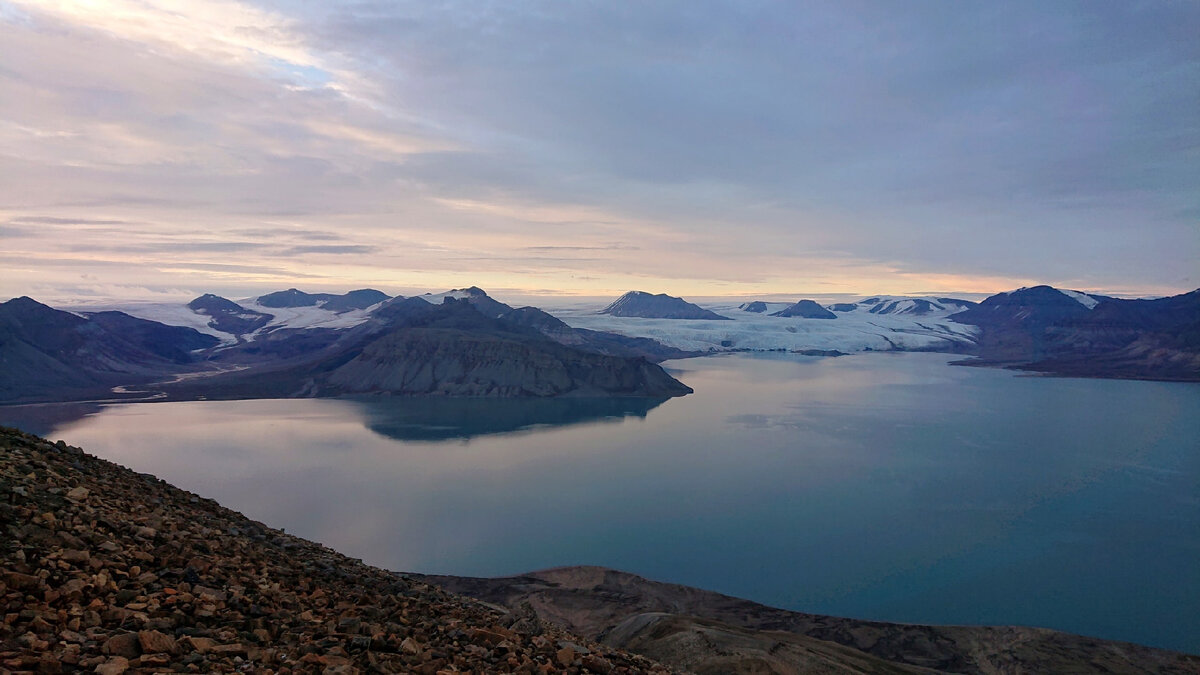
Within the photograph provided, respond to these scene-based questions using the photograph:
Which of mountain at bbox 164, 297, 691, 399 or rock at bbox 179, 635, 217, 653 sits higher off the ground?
rock at bbox 179, 635, 217, 653

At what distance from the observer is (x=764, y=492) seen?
43.9 meters

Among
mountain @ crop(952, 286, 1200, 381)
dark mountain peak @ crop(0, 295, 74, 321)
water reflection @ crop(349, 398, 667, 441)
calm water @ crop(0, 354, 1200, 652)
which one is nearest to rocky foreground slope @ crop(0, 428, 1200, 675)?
calm water @ crop(0, 354, 1200, 652)

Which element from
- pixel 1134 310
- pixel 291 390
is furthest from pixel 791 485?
pixel 1134 310

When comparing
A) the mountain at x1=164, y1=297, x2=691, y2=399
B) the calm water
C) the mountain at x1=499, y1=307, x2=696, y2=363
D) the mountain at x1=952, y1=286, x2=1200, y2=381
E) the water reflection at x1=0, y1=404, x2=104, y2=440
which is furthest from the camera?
the mountain at x1=499, y1=307, x2=696, y2=363

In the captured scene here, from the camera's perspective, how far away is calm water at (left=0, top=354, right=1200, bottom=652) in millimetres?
30188

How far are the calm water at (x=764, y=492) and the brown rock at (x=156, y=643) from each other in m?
27.0

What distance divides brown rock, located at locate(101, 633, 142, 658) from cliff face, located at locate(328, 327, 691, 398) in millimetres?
93405

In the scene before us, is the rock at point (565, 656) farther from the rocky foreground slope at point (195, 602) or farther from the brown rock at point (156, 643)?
the brown rock at point (156, 643)

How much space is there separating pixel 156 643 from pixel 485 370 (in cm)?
9872

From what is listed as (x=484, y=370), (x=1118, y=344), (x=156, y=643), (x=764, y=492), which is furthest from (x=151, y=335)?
(x=1118, y=344)

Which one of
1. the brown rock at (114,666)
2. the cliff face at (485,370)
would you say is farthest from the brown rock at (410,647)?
the cliff face at (485,370)

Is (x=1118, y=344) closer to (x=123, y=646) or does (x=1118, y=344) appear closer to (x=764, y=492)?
(x=764, y=492)

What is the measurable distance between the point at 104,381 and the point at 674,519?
105 metres

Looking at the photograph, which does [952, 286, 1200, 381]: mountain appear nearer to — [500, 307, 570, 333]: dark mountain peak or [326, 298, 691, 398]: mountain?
[326, 298, 691, 398]: mountain
